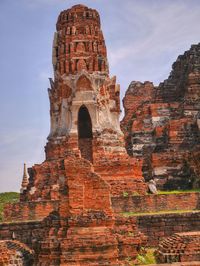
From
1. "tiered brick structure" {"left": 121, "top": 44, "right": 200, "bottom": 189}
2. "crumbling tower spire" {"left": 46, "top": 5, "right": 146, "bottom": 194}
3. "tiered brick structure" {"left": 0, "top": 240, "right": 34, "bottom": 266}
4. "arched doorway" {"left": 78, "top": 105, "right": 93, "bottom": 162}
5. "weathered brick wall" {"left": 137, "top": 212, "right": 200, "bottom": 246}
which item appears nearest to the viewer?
"tiered brick structure" {"left": 0, "top": 240, "right": 34, "bottom": 266}

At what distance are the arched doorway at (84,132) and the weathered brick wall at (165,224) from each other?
6941 millimetres

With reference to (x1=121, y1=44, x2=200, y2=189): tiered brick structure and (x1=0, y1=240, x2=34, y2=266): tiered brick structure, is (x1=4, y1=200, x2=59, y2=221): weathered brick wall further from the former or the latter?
(x1=0, y1=240, x2=34, y2=266): tiered brick structure

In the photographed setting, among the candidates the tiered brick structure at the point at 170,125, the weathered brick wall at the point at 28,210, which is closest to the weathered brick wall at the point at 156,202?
the weathered brick wall at the point at 28,210

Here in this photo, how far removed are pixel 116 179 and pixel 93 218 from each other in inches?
441

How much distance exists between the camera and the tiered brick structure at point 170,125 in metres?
27.2

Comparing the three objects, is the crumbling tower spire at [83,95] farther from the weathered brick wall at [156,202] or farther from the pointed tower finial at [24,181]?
the weathered brick wall at [156,202]

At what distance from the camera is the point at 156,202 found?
2158 centimetres

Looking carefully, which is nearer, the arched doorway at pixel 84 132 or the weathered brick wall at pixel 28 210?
the weathered brick wall at pixel 28 210

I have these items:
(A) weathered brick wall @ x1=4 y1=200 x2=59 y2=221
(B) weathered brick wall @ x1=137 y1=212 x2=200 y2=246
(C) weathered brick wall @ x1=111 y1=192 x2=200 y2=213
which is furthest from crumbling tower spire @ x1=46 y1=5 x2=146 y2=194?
(B) weathered brick wall @ x1=137 y1=212 x2=200 y2=246

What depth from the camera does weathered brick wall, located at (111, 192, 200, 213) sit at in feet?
70.4

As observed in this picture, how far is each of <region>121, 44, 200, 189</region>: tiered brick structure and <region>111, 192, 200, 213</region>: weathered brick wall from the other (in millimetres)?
4207

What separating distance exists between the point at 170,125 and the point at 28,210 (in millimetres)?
11111

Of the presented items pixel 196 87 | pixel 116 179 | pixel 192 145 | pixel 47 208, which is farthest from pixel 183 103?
pixel 47 208

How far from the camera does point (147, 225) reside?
1903 cm
